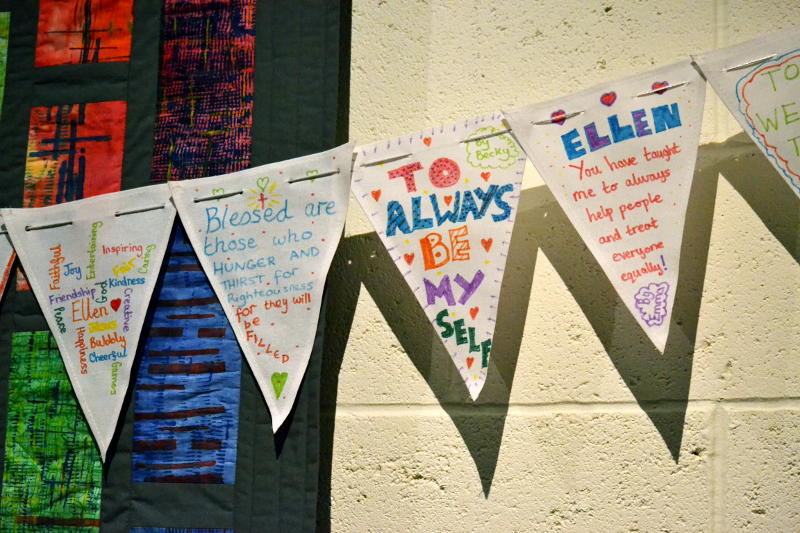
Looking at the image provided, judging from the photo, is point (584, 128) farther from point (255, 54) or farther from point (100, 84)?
point (100, 84)

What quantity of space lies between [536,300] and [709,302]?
1.08 ft

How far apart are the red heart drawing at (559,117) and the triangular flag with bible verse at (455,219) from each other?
87mm

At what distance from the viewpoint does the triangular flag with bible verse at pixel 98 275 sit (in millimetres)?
1799

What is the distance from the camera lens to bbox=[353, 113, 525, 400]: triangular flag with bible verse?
1568 millimetres

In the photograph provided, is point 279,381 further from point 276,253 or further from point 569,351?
point 569,351

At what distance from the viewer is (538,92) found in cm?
177

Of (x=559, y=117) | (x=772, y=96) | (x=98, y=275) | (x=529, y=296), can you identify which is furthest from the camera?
(x=98, y=275)

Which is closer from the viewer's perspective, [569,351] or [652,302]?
[652,302]

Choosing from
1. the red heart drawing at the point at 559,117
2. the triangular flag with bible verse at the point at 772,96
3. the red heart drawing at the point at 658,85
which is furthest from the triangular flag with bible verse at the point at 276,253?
the triangular flag with bible verse at the point at 772,96

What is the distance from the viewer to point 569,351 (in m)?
1.65

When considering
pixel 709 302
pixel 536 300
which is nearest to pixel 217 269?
pixel 536 300

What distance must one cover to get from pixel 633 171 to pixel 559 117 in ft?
0.56

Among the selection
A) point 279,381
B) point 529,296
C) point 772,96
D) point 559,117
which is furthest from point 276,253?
point 772,96

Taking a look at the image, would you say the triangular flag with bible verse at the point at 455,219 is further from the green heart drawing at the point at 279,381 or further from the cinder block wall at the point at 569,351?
the green heart drawing at the point at 279,381
